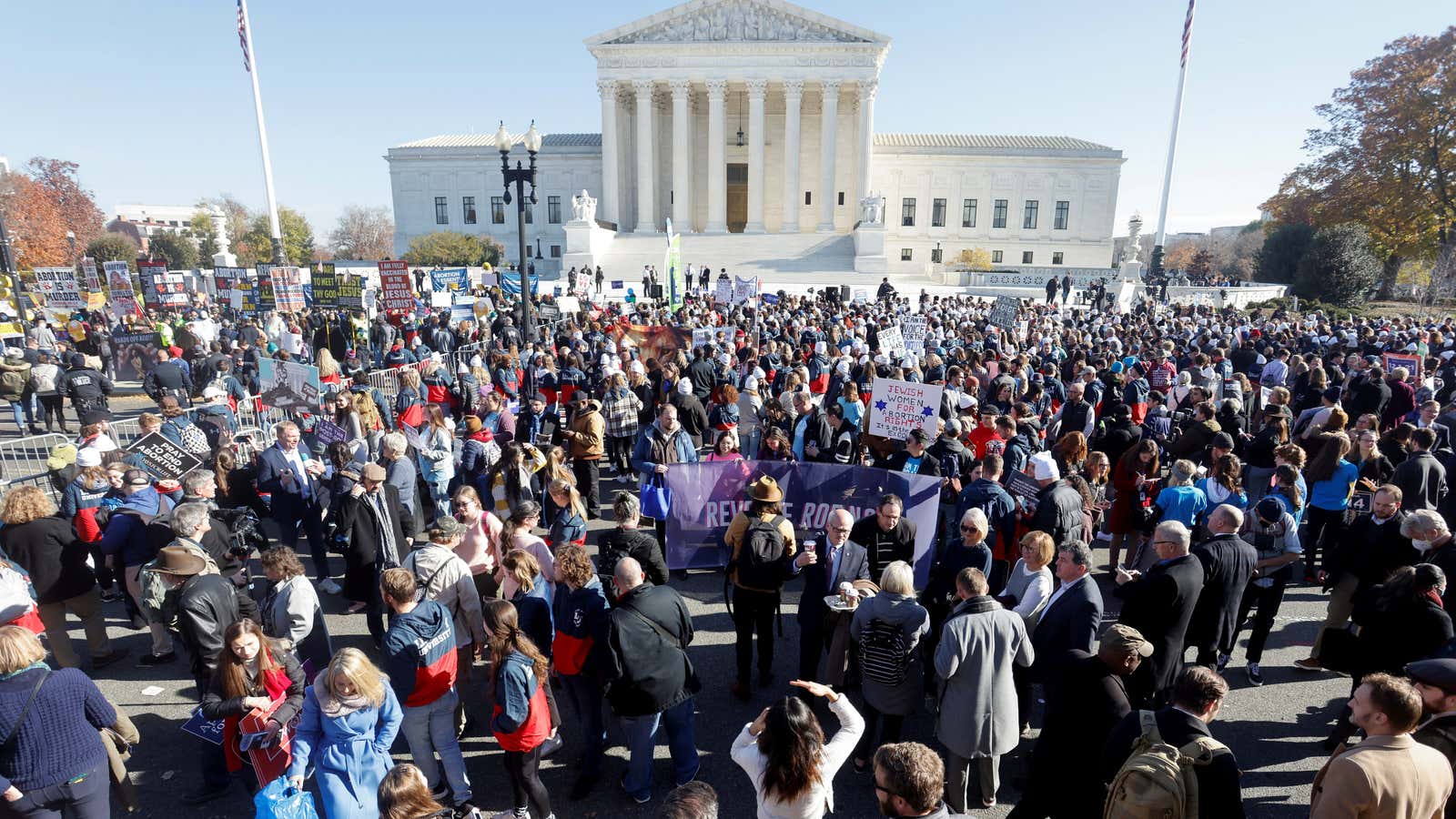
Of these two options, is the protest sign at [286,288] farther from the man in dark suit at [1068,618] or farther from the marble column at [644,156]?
the marble column at [644,156]

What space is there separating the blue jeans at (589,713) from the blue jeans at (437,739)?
28.5 inches

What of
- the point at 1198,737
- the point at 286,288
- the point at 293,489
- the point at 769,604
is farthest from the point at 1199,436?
the point at 286,288

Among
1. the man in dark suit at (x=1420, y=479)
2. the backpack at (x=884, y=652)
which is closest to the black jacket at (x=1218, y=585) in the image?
the backpack at (x=884, y=652)

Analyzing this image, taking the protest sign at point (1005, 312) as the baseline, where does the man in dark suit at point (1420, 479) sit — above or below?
below

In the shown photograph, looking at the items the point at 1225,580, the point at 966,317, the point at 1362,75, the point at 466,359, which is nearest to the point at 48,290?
the point at 466,359

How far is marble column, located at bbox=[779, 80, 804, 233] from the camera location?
54094 mm

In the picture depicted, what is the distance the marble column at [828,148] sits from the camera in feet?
177

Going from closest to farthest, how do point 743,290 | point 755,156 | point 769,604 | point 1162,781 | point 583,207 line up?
point 1162,781 → point 769,604 → point 743,290 → point 583,207 → point 755,156

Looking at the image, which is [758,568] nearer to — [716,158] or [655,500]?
[655,500]

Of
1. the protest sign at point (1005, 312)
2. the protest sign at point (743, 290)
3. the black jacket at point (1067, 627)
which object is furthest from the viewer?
the protest sign at point (743, 290)

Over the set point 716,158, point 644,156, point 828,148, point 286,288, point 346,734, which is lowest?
point 346,734

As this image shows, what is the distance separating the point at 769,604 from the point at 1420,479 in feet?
21.9

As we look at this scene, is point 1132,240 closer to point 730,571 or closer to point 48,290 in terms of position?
point 730,571

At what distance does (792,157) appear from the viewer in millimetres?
54750
